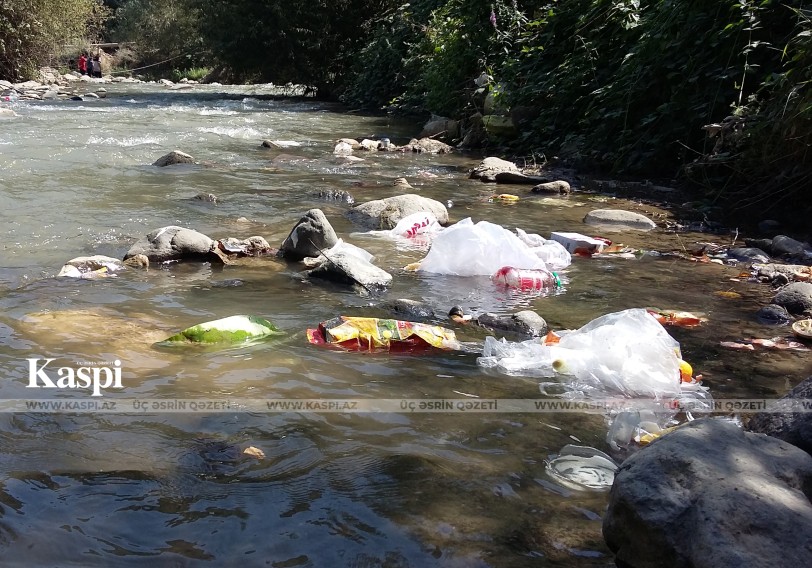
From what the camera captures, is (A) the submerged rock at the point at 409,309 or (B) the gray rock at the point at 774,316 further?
(B) the gray rock at the point at 774,316

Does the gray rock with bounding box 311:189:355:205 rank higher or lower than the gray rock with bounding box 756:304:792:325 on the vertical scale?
lower

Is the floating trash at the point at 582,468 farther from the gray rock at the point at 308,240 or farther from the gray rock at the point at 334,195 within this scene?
the gray rock at the point at 334,195

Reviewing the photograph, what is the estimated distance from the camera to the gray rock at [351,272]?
4.09m

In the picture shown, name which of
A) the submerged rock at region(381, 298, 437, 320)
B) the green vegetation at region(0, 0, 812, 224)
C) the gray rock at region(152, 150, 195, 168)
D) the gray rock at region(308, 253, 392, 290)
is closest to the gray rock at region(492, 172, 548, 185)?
the green vegetation at region(0, 0, 812, 224)

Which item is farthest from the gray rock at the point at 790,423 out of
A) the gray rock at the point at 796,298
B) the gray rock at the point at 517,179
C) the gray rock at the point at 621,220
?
the gray rock at the point at 517,179

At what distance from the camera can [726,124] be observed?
6.34m

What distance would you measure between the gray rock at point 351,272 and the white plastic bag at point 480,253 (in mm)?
408

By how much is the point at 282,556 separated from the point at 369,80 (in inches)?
674

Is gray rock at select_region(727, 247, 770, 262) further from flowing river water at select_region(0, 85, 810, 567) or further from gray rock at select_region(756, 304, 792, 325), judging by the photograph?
gray rock at select_region(756, 304, 792, 325)

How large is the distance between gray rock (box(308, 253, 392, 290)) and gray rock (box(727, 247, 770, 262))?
2.47 meters

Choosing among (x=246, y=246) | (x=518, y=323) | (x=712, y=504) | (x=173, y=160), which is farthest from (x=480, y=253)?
(x=173, y=160)

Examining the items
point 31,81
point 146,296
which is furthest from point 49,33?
point 146,296

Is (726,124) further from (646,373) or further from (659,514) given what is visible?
(659,514)

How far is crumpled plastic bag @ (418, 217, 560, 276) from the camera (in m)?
4.40
